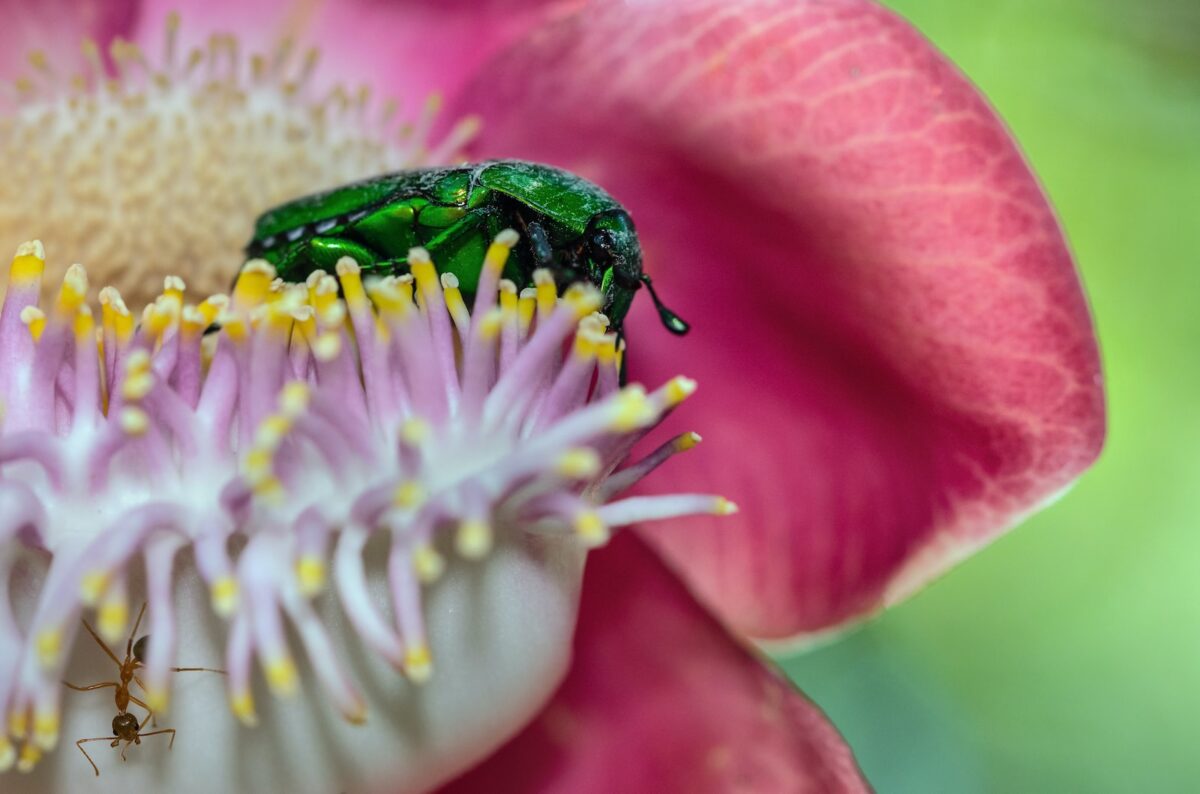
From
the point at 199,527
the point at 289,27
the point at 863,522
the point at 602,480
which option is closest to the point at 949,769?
the point at 863,522

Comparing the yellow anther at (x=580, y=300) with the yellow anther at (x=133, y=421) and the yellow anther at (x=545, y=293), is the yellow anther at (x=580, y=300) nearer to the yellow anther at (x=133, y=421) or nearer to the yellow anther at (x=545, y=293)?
the yellow anther at (x=545, y=293)

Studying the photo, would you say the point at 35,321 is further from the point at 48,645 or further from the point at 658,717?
the point at 658,717

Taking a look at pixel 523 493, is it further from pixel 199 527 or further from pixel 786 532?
pixel 786 532

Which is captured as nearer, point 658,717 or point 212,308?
point 212,308

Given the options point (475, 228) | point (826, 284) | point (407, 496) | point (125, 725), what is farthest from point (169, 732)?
point (826, 284)

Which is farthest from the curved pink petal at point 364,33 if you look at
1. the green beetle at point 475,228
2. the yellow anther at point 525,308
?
the yellow anther at point 525,308
